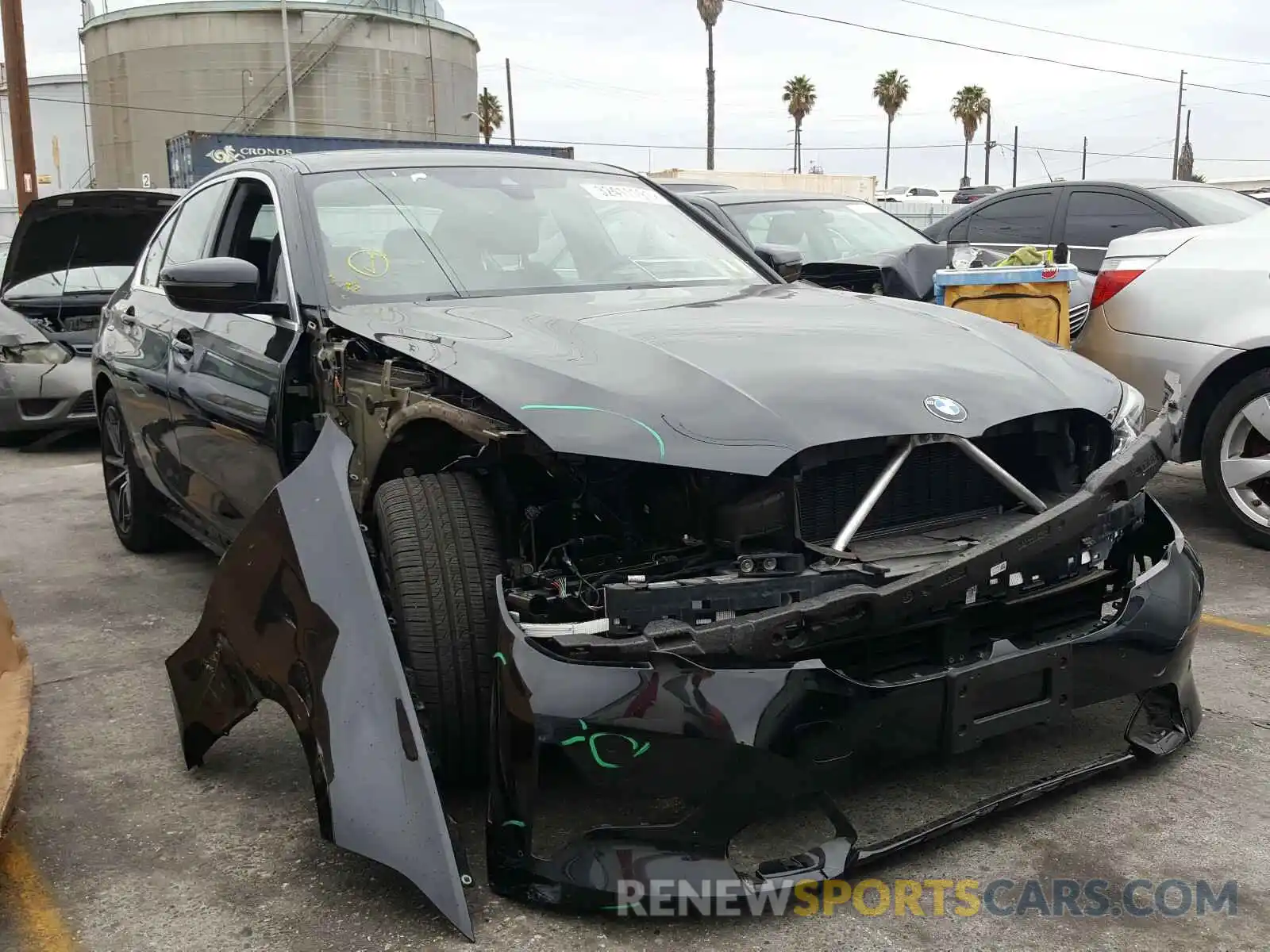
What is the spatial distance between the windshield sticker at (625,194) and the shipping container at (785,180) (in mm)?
22518

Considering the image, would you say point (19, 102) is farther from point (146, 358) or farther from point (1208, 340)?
point (1208, 340)

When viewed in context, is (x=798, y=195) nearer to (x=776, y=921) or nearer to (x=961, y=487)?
(x=961, y=487)

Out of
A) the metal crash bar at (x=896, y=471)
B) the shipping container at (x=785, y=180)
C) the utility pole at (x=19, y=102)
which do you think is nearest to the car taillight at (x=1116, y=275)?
the metal crash bar at (x=896, y=471)

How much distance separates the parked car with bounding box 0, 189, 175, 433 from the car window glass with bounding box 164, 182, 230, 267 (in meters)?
3.26

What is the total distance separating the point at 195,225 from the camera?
16.0 feet

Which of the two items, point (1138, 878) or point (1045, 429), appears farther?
point (1045, 429)

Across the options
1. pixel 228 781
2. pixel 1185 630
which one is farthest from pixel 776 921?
pixel 228 781

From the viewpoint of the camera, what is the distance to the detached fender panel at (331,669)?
2.39 metres

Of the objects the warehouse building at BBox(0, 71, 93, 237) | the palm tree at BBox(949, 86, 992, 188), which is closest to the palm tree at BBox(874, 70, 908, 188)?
the palm tree at BBox(949, 86, 992, 188)

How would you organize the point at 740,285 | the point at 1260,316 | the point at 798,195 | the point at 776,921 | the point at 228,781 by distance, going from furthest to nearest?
Answer: the point at 798,195, the point at 1260,316, the point at 740,285, the point at 228,781, the point at 776,921

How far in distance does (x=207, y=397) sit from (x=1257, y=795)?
10.8 feet

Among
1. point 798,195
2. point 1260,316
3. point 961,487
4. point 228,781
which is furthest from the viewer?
point 798,195

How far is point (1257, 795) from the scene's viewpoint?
116 inches

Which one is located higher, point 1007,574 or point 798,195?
point 798,195
